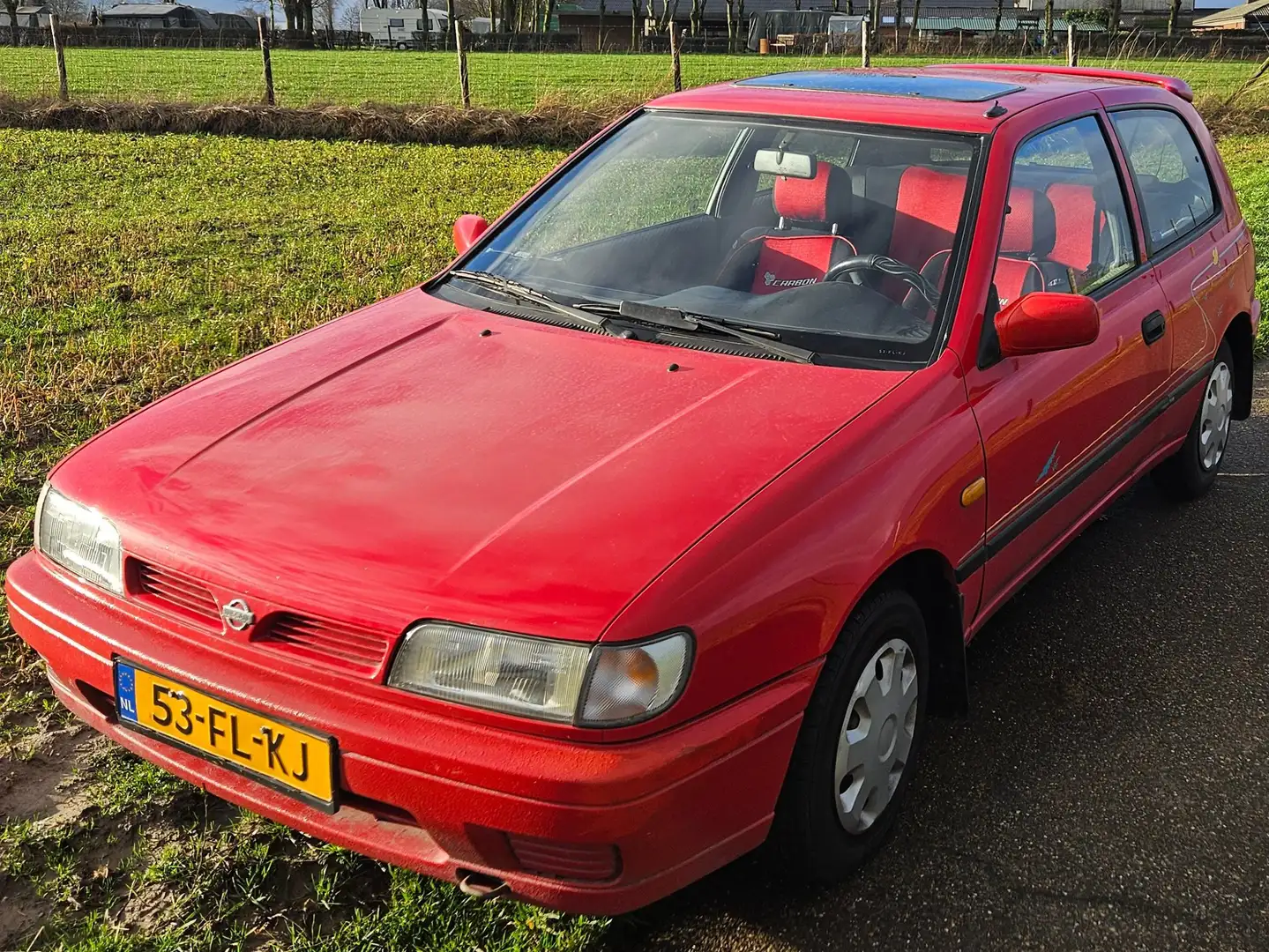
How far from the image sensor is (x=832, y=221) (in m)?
3.38

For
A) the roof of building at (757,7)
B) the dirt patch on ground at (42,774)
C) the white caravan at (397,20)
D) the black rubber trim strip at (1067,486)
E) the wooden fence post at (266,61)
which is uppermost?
the roof of building at (757,7)

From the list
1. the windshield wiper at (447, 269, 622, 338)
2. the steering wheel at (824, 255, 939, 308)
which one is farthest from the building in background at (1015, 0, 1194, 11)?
the windshield wiper at (447, 269, 622, 338)

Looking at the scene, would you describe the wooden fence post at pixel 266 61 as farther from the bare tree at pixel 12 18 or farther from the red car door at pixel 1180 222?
Result: the bare tree at pixel 12 18

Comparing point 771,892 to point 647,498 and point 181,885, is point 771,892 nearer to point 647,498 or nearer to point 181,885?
point 647,498

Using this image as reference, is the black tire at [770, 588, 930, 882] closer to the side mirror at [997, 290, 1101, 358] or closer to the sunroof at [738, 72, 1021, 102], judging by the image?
the side mirror at [997, 290, 1101, 358]

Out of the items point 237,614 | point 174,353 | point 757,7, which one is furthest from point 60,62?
point 757,7

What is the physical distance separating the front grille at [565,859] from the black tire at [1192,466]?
3.18 meters

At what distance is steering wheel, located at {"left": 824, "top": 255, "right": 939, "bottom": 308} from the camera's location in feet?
9.75

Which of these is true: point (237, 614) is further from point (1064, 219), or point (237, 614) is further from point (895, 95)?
point (1064, 219)

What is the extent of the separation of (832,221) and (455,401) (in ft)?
4.24

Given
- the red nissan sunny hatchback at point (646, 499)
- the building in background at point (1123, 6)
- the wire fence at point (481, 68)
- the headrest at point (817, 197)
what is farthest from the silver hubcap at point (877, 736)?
the building in background at point (1123, 6)

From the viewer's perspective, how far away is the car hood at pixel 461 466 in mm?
2086

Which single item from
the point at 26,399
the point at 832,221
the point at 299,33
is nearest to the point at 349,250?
the point at 26,399

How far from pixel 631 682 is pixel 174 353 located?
4725mm
